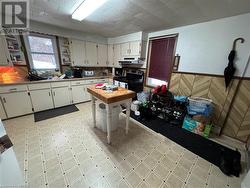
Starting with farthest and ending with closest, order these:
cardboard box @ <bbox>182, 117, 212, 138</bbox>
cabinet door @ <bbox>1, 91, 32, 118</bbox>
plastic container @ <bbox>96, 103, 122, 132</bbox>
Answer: cabinet door @ <bbox>1, 91, 32, 118</bbox> < cardboard box @ <bbox>182, 117, 212, 138</bbox> < plastic container @ <bbox>96, 103, 122, 132</bbox>

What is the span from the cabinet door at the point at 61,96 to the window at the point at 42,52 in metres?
0.84

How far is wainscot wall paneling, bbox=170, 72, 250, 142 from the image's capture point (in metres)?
2.09

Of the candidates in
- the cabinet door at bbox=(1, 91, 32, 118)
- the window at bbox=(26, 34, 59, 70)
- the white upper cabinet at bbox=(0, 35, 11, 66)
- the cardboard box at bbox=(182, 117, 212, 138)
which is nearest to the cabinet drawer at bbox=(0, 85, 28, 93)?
the cabinet door at bbox=(1, 91, 32, 118)

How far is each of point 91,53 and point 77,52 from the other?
0.51m

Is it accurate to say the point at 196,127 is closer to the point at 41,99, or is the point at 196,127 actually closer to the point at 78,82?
the point at 78,82

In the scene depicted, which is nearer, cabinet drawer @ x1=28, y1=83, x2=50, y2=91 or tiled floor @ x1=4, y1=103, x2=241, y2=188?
tiled floor @ x1=4, y1=103, x2=241, y2=188

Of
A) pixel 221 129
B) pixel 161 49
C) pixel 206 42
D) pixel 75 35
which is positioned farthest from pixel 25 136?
pixel 206 42

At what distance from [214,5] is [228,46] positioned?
2.90 feet

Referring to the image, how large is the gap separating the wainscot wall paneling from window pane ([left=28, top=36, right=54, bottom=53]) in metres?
4.05

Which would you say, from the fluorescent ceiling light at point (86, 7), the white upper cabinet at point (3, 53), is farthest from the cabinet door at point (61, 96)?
the fluorescent ceiling light at point (86, 7)

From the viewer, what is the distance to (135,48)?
137 inches

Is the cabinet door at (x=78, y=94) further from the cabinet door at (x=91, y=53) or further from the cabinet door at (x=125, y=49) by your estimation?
the cabinet door at (x=125, y=49)

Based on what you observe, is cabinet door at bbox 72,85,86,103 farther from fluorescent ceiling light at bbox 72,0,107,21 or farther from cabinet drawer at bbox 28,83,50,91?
fluorescent ceiling light at bbox 72,0,107,21

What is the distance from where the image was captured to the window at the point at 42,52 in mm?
3102
